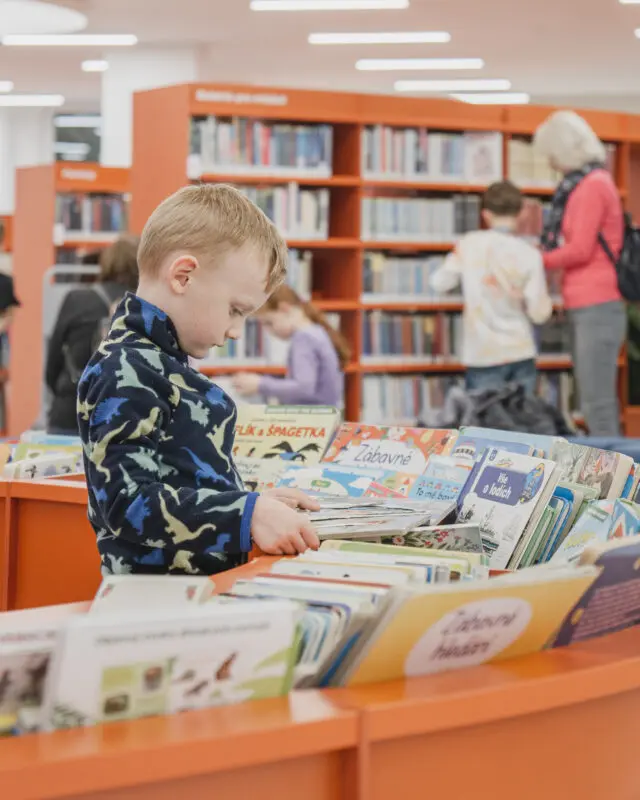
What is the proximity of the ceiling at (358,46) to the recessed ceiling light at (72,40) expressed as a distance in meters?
0.17

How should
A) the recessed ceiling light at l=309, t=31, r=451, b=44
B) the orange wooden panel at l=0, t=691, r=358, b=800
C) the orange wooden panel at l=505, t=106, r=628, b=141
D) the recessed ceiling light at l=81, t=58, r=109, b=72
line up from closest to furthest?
1. the orange wooden panel at l=0, t=691, r=358, b=800
2. the orange wooden panel at l=505, t=106, r=628, b=141
3. the recessed ceiling light at l=309, t=31, r=451, b=44
4. the recessed ceiling light at l=81, t=58, r=109, b=72

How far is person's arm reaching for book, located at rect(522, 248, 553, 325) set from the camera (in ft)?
20.9

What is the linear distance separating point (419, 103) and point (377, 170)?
55cm

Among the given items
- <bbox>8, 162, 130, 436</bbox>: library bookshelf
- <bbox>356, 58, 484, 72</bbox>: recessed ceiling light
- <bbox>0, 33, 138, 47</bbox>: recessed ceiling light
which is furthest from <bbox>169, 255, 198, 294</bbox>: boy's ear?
<bbox>356, 58, 484, 72</bbox>: recessed ceiling light

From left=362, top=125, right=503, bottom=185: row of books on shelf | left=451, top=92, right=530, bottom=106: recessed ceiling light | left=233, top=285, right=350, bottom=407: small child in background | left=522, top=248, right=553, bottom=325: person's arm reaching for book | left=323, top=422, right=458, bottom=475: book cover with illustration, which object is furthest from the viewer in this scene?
left=451, top=92, right=530, bottom=106: recessed ceiling light

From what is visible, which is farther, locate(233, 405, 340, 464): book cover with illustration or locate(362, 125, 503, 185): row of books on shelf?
locate(362, 125, 503, 185): row of books on shelf

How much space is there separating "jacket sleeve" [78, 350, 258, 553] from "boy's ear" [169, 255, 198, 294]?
0.48ft

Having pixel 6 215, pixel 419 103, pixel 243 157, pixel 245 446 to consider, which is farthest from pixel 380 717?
pixel 6 215

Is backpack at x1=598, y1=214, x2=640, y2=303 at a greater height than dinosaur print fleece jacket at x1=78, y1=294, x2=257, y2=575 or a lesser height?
greater

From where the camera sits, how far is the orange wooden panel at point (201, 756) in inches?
39.4

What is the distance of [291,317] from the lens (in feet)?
17.4

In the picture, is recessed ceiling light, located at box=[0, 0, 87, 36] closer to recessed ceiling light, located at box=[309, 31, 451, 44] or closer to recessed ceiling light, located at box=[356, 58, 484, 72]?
recessed ceiling light, located at box=[309, 31, 451, 44]

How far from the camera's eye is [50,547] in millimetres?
3084

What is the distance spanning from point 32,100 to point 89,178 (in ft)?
20.4
